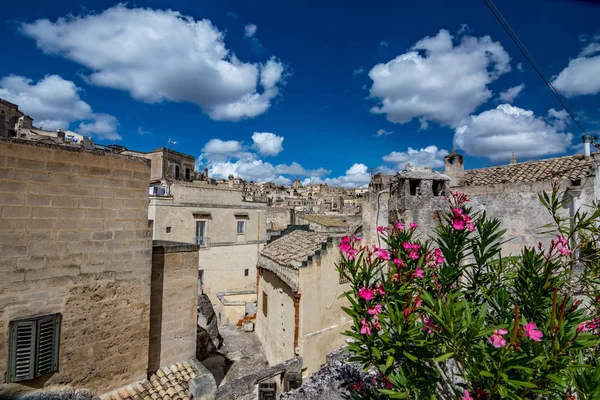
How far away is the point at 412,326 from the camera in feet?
8.51

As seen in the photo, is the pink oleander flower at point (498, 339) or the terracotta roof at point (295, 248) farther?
the terracotta roof at point (295, 248)

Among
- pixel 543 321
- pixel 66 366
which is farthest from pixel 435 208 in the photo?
pixel 66 366

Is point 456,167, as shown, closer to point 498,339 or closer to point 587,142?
point 587,142

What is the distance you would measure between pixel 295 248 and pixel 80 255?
8.29m

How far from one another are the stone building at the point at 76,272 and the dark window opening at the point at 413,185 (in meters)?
5.57

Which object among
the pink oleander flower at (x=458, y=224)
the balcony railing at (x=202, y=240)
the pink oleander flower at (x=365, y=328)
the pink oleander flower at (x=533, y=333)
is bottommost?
the balcony railing at (x=202, y=240)

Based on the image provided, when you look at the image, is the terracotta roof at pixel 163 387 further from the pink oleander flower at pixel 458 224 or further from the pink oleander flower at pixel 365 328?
the pink oleander flower at pixel 458 224

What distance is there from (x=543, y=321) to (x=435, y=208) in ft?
12.6

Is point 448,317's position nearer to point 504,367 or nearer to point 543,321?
point 504,367

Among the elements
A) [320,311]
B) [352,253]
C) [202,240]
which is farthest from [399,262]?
[202,240]

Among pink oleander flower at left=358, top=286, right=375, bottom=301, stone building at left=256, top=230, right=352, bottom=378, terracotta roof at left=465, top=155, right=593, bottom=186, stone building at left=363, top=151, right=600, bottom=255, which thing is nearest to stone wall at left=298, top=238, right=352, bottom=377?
stone building at left=256, top=230, right=352, bottom=378

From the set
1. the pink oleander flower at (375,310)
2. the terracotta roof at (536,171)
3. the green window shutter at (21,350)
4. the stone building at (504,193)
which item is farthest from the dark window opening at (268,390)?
the terracotta roof at (536,171)

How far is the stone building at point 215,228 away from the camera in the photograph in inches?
764

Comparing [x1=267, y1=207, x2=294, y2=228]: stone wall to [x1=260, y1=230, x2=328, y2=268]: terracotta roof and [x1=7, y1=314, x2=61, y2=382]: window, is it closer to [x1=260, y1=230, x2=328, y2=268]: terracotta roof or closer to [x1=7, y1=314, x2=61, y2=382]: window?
[x1=260, y1=230, x2=328, y2=268]: terracotta roof
